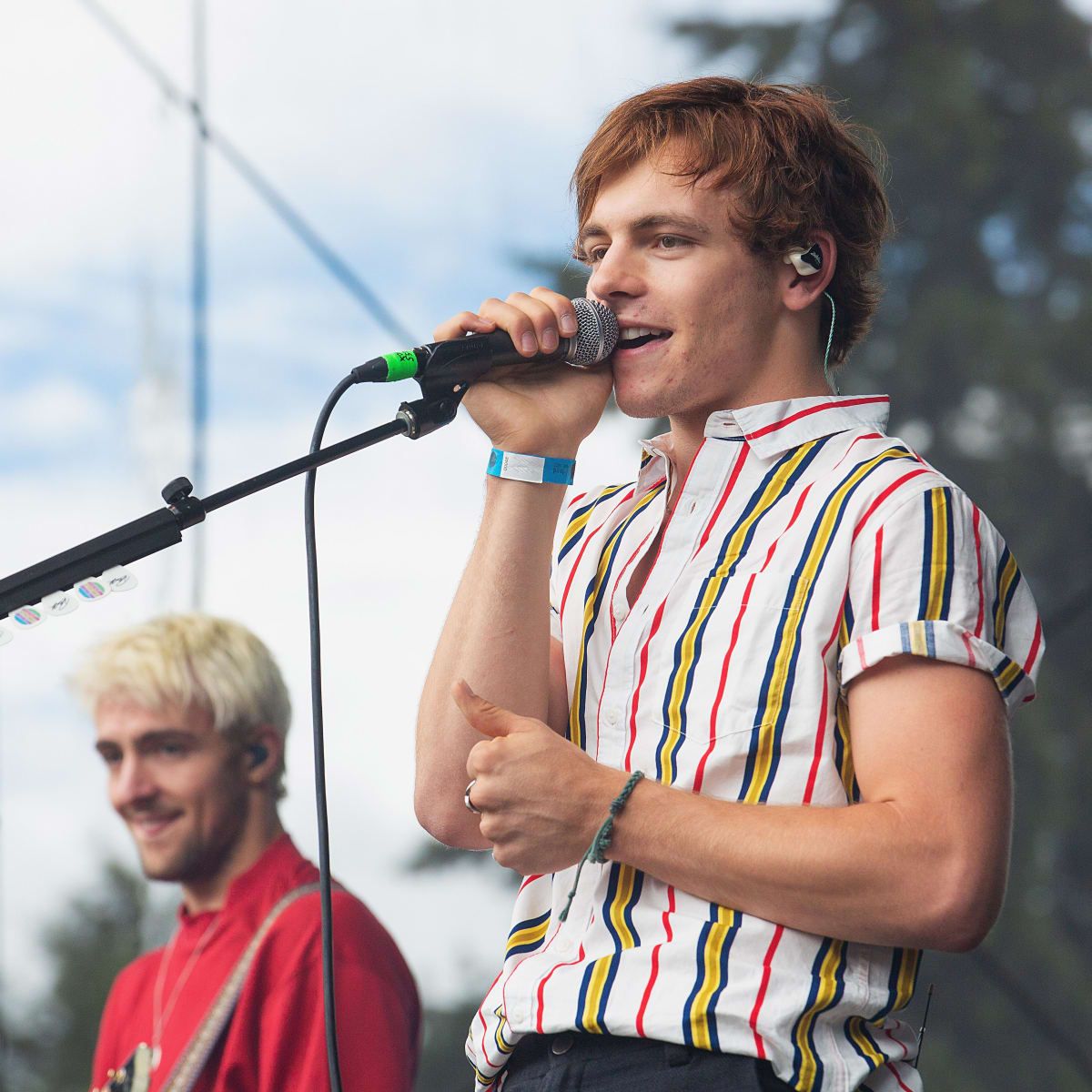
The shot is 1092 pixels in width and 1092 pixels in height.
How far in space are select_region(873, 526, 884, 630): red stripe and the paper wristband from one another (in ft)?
1.03

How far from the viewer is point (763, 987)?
952mm

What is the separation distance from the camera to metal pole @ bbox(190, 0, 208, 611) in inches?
108

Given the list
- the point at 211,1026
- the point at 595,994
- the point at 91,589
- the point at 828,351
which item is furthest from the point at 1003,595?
the point at 211,1026

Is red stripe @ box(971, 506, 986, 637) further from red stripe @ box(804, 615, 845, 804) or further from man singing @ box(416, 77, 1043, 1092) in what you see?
red stripe @ box(804, 615, 845, 804)

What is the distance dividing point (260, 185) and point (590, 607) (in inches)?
74.2

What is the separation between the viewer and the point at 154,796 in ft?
7.59

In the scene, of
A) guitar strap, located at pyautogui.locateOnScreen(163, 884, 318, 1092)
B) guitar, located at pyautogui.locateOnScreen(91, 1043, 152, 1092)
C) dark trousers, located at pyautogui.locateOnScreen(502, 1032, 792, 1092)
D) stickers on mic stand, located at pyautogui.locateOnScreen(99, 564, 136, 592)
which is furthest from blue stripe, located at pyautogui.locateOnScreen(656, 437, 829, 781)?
guitar, located at pyautogui.locateOnScreen(91, 1043, 152, 1092)

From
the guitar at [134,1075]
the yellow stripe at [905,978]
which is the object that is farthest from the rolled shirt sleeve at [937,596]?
the guitar at [134,1075]

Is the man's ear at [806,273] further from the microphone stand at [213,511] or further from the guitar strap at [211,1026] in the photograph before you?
the guitar strap at [211,1026]

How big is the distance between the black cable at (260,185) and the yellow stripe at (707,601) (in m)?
1.74

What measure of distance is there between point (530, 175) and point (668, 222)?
1.72 metres

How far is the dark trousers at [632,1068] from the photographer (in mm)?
939

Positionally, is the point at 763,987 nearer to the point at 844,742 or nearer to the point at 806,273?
the point at 844,742

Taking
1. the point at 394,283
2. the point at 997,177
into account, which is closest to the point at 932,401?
the point at 997,177
